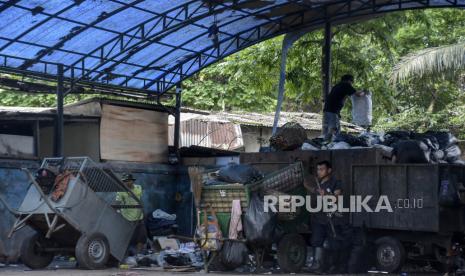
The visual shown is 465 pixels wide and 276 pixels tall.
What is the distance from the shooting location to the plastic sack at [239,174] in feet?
39.5

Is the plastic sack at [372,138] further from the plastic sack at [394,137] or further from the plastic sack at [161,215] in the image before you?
the plastic sack at [161,215]

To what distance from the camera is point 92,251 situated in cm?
1238

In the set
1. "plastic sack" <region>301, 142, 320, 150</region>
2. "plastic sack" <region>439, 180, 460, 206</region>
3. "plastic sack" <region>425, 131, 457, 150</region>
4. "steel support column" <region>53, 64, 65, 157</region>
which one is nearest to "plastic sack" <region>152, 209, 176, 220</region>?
"steel support column" <region>53, 64, 65, 157</region>

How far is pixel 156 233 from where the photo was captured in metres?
16.9

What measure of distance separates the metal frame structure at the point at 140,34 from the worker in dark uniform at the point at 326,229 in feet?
18.5

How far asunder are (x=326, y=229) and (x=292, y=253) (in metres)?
0.72

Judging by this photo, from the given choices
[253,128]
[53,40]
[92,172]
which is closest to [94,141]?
[53,40]

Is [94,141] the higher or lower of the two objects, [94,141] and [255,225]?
the higher

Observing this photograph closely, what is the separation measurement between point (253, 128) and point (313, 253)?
14982mm

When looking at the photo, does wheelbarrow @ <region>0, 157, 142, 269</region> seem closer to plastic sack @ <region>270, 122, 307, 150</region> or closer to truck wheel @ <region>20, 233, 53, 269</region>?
truck wheel @ <region>20, 233, 53, 269</region>

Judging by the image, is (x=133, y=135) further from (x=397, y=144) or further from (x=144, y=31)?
(x=397, y=144)

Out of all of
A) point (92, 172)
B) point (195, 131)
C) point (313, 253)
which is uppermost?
point (195, 131)

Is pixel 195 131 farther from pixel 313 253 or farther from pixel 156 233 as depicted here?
pixel 313 253

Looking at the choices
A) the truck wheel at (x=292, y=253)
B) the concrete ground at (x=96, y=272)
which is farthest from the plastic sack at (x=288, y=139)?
the concrete ground at (x=96, y=272)
